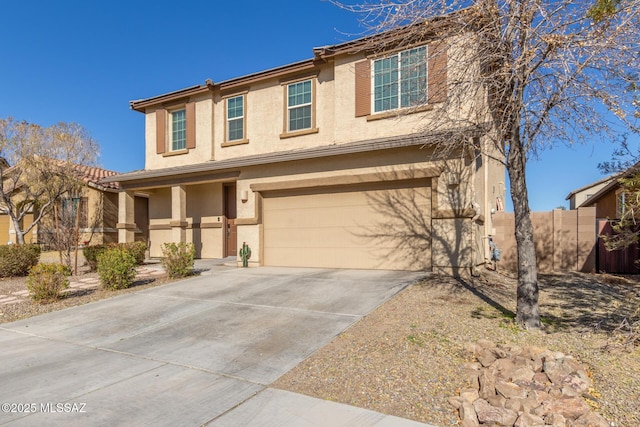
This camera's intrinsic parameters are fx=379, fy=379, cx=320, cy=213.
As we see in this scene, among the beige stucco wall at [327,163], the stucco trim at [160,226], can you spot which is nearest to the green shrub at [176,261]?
the beige stucco wall at [327,163]

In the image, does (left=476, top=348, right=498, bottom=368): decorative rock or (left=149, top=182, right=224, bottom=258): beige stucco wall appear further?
(left=149, top=182, right=224, bottom=258): beige stucco wall

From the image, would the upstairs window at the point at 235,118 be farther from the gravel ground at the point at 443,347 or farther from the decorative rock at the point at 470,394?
the decorative rock at the point at 470,394

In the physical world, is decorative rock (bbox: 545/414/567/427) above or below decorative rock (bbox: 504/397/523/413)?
below

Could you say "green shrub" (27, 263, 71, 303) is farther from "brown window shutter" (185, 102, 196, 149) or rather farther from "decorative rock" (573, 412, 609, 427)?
"decorative rock" (573, 412, 609, 427)

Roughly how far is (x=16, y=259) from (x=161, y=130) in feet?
22.3

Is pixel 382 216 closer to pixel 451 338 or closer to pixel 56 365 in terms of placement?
pixel 451 338

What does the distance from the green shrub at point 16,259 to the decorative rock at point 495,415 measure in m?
14.8

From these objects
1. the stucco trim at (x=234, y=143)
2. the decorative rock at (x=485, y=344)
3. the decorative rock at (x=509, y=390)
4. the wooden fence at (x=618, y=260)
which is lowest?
the decorative rock at (x=509, y=390)

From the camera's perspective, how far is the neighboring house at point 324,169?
31.3 feet

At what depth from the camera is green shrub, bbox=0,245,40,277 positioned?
41.2 ft

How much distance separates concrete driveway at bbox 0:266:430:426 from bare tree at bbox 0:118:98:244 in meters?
8.20

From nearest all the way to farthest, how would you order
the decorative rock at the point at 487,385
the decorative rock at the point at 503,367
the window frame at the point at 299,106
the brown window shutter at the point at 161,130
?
the decorative rock at the point at 487,385
the decorative rock at the point at 503,367
the window frame at the point at 299,106
the brown window shutter at the point at 161,130

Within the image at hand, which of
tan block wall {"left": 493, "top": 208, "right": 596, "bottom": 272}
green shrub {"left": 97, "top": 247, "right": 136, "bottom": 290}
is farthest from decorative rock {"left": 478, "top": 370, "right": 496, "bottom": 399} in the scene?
tan block wall {"left": 493, "top": 208, "right": 596, "bottom": 272}

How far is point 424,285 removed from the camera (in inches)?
331
